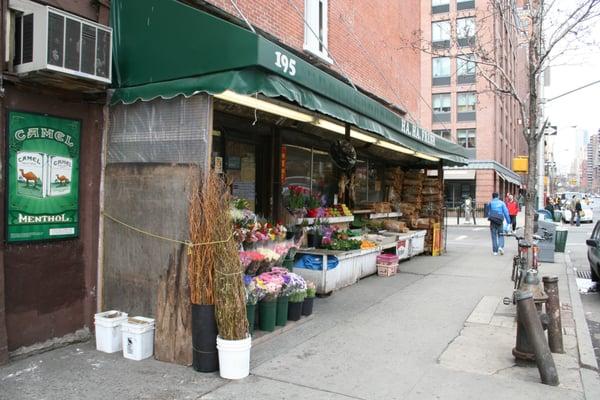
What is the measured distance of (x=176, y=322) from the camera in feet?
16.9

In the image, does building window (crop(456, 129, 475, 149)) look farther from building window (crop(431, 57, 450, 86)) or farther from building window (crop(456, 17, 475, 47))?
building window (crop(456, 17, 475, 47))

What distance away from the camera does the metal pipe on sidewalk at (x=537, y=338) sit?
15.8 feet

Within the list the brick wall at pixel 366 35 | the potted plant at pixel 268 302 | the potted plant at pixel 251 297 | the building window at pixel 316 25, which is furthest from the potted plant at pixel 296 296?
the building window at pixel 316 25

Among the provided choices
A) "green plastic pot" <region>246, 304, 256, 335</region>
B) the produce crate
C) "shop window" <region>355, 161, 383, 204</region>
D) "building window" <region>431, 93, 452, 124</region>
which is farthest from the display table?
"building window" <region>431, 93, 452, 124</region>

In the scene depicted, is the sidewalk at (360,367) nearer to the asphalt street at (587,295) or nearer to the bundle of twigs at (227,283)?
the asphalt street at (587,295)

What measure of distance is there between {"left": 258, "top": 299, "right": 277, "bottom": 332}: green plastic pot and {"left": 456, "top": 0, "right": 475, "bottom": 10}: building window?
40613 millimetres

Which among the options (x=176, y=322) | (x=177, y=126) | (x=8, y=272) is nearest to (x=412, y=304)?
(x=176, y=322)

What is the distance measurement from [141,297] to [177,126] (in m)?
1.94

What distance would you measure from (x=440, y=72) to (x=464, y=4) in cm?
578

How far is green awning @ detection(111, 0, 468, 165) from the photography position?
4953mm

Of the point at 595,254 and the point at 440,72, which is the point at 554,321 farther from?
the point at 440,72

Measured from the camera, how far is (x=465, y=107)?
43.2 meters

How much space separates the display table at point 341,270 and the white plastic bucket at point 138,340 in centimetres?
345

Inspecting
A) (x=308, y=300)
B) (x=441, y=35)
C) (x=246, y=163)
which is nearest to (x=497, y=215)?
(x=246, y=163)
